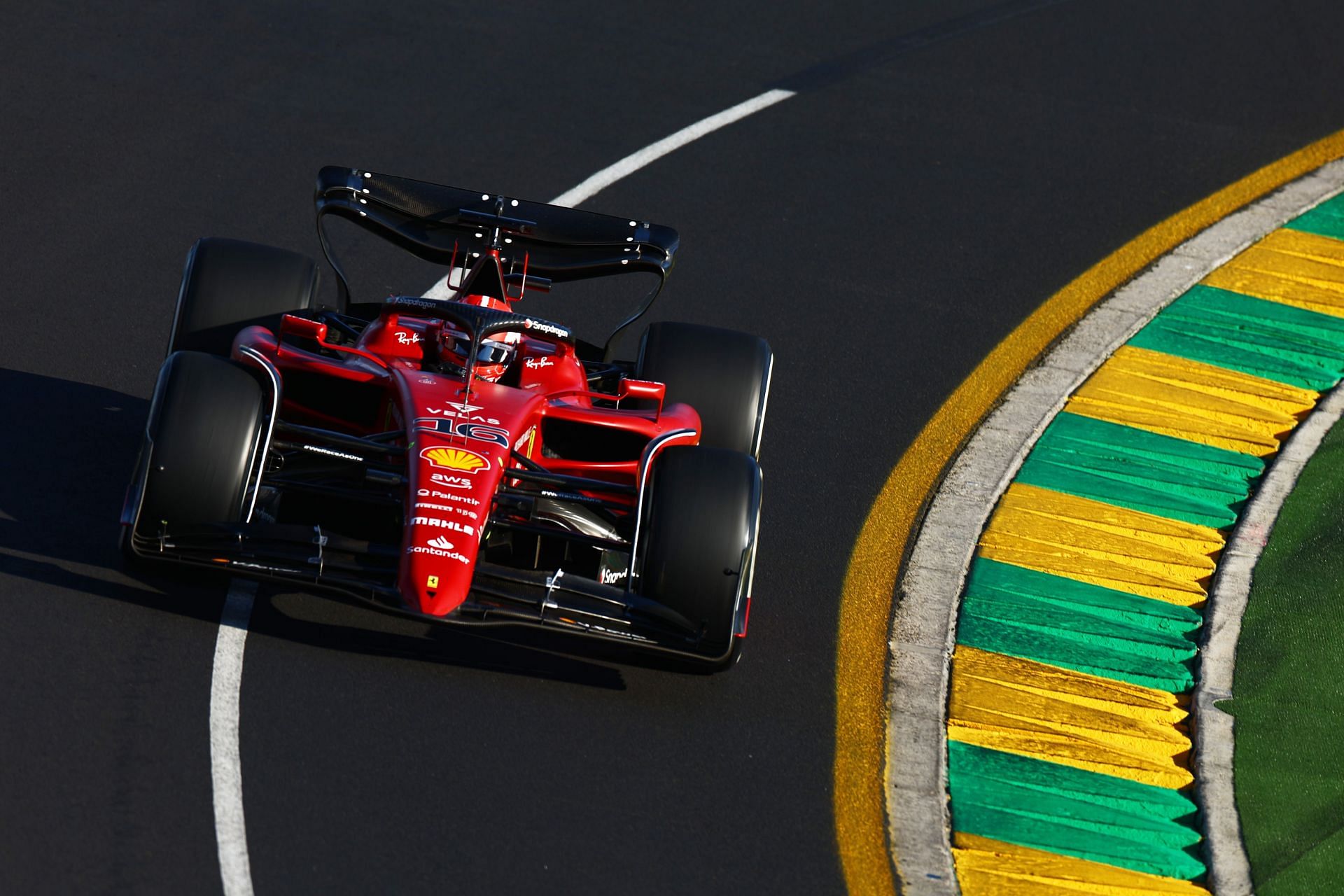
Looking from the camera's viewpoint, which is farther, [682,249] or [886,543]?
[682,249]

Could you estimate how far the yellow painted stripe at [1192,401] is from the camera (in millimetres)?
9820

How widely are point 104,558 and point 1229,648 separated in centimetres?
509

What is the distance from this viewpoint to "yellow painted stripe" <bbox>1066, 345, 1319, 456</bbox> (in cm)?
982

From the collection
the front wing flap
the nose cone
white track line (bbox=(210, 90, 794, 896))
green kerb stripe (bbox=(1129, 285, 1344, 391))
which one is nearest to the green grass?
green kerb stripe (bbox=(1129, 285, 1344, 391))

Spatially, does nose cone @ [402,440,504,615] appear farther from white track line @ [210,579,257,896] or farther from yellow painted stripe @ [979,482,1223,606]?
yellow painted stripe @ [979,482,1223,606]

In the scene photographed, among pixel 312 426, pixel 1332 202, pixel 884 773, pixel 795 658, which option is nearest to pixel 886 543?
pixel 795 658

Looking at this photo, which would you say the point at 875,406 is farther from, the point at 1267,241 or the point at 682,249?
the point at 1267,241

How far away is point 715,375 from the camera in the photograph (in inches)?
321

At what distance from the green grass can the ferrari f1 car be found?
7.36 ft

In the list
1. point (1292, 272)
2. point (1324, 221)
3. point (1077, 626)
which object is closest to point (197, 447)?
point (1077, 626)

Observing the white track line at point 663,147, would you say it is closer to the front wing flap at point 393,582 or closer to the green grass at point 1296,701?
the front wing flap at point 393,582

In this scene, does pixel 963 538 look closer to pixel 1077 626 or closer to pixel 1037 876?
pixel 1077 626

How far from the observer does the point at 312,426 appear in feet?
25.5

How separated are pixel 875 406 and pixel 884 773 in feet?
10.1
